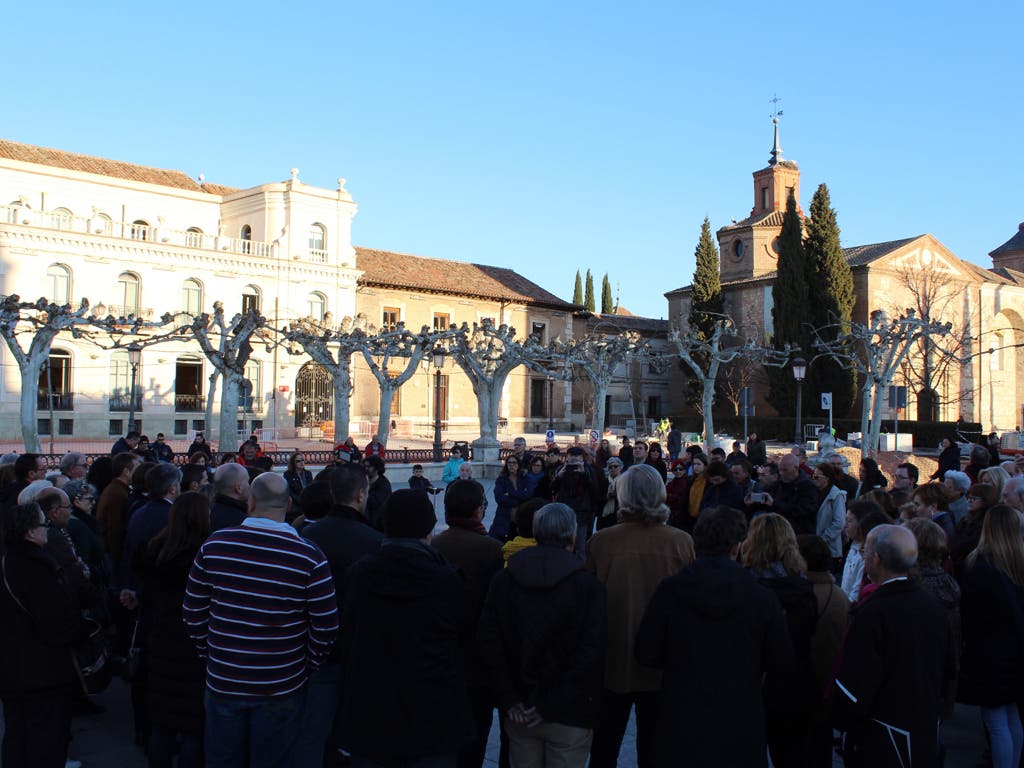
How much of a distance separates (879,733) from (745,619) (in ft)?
2.66

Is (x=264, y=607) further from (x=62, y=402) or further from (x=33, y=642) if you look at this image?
(x=62, y=402)

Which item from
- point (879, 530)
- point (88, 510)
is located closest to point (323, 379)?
point (88, 510)

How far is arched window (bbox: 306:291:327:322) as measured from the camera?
40.8 meters

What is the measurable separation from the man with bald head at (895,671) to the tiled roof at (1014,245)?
64.0 meters

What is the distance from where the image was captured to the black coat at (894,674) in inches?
139

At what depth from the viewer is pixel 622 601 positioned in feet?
13.0

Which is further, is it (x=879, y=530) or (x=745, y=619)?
(x=879, y=530)

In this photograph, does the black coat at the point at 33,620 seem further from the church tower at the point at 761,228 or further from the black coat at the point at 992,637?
the church tower at the point at 761,228

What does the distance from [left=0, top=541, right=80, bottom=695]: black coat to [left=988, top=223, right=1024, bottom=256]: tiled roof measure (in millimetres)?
65627

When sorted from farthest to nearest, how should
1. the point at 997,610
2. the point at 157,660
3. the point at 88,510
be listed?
the point at 88,510 < the point at 997,610 < the point at 157,660

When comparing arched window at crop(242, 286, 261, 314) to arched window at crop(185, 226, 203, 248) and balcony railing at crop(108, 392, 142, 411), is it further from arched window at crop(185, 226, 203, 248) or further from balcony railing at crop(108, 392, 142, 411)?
balcony railing at crop(108, 392, 142, 411)

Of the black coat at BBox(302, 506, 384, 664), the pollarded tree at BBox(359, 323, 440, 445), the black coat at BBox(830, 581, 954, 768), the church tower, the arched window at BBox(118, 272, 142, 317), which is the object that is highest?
the church tower

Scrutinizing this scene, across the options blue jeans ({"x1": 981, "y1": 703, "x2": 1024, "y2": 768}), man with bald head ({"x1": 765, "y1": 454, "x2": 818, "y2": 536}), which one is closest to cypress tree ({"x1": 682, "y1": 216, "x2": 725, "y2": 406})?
man with bald head ({"x1": 765, "y1": 454, "x2": 818, "y2": 536})

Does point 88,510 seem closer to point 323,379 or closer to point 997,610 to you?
point 997,610
